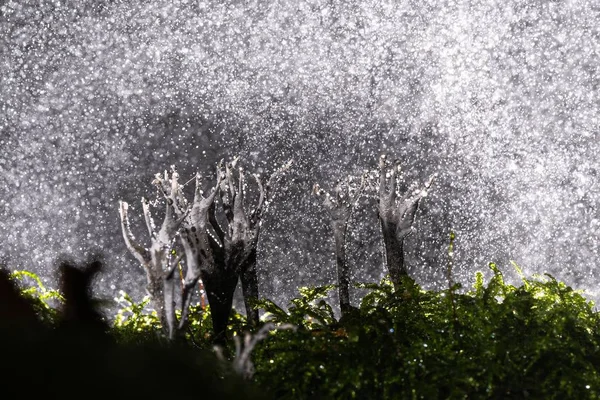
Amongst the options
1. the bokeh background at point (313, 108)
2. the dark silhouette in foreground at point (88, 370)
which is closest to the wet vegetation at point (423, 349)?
the dark silhouette in foreground at point (88, 370)

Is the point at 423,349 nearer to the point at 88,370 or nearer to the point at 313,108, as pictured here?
the point at 88,370

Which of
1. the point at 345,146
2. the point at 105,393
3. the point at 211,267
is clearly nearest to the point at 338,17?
the point at 345,146

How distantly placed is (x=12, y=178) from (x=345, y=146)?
1842 millimetres

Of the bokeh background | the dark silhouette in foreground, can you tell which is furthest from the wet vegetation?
the bokeh background

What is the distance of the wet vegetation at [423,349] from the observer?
0.82 meters

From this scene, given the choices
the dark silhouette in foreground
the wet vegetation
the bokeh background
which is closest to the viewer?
the dark silhouette in foreground

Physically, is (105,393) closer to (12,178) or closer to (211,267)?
(211,267)

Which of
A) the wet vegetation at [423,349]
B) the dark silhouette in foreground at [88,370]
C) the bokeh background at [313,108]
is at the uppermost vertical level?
the bokeh background at [313,108]

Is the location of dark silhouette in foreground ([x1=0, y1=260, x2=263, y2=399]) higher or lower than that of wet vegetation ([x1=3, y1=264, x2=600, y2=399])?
lower

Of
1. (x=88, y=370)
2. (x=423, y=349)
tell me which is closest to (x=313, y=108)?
(x=423, y=349)

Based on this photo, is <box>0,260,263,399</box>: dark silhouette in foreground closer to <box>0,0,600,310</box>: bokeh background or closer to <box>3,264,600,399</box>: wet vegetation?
<box>3,264,600,399</box>: wet vegetation

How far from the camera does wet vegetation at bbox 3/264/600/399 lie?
816 millimetres

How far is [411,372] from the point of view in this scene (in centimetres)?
83

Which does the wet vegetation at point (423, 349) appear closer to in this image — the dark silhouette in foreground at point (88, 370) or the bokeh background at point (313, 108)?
the dark silhouette in foreground at point (88, 370)
